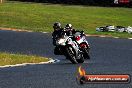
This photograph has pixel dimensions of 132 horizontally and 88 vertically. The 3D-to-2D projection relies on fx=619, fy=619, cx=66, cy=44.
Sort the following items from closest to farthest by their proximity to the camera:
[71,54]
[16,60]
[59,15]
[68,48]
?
[68,48] < [71,54] < [16,60] < [59,15]

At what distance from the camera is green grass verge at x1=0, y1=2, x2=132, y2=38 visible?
50.1 metres

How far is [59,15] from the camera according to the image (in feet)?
188

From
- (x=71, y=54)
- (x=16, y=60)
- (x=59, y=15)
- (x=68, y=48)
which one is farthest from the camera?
(x=59, y=15)

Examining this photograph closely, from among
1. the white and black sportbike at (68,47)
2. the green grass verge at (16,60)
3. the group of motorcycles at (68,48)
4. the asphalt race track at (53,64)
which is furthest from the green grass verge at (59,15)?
the white and black sportbike at (68,47)

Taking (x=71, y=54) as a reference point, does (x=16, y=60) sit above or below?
below

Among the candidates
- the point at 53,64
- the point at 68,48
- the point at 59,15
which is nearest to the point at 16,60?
the point at 53,64

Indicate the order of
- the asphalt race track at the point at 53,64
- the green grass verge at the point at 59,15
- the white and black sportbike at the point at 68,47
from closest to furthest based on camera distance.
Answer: the asphalt race track at the point at 53,64, the white and black sportbike at the point at 68,47, the green grass verge at the point at 59,15

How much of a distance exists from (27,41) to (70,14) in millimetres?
Result: 24193

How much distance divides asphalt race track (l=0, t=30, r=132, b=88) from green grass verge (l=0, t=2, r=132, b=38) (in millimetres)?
9958

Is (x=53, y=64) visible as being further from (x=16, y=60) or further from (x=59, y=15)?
(x=59, y=15)

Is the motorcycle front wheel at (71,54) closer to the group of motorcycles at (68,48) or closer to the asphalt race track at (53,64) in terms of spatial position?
the group of motorcycles at (68,48)

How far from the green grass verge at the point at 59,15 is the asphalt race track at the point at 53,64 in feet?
32.7

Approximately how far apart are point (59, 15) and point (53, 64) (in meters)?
35.0

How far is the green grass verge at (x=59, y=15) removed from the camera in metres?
50.1
